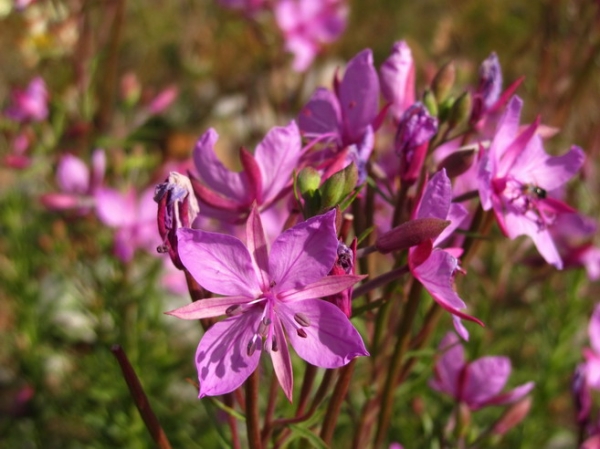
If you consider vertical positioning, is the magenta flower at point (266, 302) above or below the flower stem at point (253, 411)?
above

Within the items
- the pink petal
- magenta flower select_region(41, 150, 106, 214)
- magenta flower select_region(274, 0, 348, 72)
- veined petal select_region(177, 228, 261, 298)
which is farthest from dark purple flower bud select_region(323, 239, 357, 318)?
magenta flower select_region(274, 0, 348, 72)

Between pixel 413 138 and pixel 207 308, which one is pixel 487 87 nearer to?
pixel 413 138

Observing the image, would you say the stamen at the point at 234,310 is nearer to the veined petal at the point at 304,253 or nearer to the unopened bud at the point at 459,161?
the veined petal at the point at 304,253

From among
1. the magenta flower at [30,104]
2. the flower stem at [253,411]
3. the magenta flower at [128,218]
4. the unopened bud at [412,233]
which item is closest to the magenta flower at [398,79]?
the unopened bud at [412,233]

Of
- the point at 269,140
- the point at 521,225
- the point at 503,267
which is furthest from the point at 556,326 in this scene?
the point at 269,140

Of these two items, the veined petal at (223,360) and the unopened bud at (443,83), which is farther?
the unopened bud at (443,83)

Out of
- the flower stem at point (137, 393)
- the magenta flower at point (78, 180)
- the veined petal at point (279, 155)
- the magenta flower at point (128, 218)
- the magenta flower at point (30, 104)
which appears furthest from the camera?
the magenta flower at point (30, 104)
